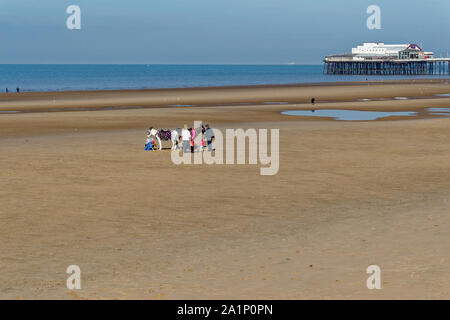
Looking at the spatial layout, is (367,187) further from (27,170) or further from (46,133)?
(46,133)

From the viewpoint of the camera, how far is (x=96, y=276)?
1105 centimetres

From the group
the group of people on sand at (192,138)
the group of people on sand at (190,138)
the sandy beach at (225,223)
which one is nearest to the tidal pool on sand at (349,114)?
the sandy beach at (225,223)

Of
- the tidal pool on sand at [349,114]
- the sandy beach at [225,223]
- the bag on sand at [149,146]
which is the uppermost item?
the tidal pool on sand at [349,114]

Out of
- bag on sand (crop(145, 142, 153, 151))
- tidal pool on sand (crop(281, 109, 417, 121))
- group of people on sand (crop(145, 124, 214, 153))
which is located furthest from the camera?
tidal pool on sand (crop(281, 109, 417, 121))

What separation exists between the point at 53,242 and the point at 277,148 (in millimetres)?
15875

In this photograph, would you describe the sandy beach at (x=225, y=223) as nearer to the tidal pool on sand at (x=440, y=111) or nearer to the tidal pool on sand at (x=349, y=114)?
the tidal pool on sand at (x=349, y=114)

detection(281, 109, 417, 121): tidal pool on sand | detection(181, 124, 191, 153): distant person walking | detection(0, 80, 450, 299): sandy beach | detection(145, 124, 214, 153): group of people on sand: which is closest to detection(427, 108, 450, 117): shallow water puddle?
detection(281, 109, 417, 121): tidal pool on sand

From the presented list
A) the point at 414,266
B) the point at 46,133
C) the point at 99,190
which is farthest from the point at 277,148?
the point at 414,266

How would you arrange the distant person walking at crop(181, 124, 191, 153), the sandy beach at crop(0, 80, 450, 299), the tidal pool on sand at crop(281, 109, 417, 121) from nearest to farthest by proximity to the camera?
the sandy beach at crop(0, 80, 450, 299) < the distant person walking at crop(181, 124, 191, 153) < the tidal pool on sand at crop(281, 109, 417, 121)

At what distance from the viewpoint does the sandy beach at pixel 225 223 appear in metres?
10.6

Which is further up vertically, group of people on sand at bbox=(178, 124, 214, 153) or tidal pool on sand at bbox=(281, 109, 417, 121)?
tidal pool on sand at bbox=(281, 109, 417, 121)

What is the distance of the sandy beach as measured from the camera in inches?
418

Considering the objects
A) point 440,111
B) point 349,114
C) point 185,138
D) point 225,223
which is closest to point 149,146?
point 185,138

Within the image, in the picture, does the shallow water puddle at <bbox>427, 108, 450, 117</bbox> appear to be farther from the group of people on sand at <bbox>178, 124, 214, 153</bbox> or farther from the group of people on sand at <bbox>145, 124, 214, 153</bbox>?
the group of people on sand at <bbox>178, 124, 214, 153</bbox>
